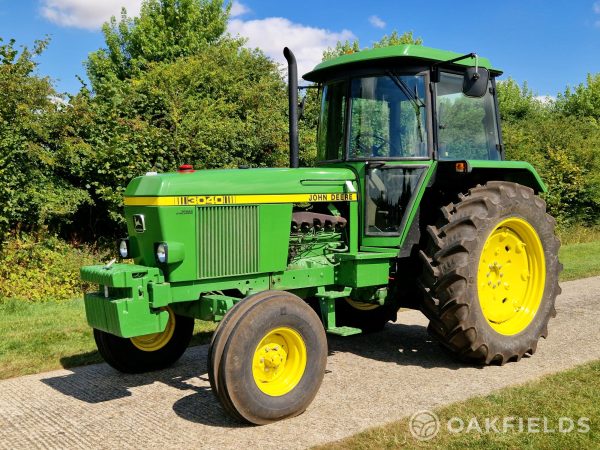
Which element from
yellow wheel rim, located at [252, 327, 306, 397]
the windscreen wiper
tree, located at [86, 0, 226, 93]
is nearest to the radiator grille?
yellow wheel rim, located at [252, 327, 306, 397]

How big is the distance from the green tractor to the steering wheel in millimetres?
15

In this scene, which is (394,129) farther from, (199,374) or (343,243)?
(199,374)

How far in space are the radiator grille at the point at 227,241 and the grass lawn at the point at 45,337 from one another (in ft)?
5.79

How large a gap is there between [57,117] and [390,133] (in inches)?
276

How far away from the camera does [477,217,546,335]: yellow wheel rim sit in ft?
18.0

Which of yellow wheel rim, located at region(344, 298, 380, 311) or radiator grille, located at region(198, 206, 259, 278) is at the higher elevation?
radiator grille, located at region(198, 206, 259, 278)

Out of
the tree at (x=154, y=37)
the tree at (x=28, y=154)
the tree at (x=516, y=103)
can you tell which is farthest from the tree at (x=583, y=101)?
the tree at (x=28, y=154)

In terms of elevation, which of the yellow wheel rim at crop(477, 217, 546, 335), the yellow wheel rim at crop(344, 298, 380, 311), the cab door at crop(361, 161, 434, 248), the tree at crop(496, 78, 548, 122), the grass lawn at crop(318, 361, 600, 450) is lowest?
the grass lawn at crop(318, 361, 600, 450)

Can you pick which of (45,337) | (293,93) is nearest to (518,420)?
(293,93)

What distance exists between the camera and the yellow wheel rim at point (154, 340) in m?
5.16

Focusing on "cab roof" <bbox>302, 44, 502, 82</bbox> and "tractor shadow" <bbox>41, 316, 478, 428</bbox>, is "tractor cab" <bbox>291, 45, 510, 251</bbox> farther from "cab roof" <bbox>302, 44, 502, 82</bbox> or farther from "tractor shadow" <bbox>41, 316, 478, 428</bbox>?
"tractor shadow" <bbox>41, 316, 478, 428</bbox>

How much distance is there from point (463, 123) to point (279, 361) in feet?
9.51

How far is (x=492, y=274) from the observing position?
18.2 feet

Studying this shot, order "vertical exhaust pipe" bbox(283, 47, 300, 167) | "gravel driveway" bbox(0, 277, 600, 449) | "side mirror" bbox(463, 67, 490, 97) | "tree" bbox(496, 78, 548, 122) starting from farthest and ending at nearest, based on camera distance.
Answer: "tree" bbox(496, 78, 548, 122), "vertical exhaust pipe" bbox(283, 47, 300, 167), "side mirror" bbox(463, 67, 490, 97), "gravel driveway" bbox(0, 277, 600, 449)
